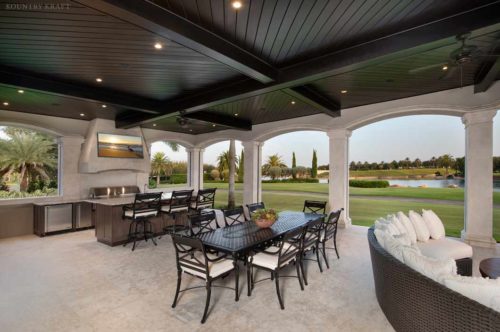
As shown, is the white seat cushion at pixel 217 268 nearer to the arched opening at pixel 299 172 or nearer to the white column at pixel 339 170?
the white column at pixel 339 170

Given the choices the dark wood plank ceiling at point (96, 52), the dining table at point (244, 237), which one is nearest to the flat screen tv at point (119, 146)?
the dark wood plank ceiling at point (96, 52)

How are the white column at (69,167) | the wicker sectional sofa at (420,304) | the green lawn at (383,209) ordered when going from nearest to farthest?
the wicker sectional sofa at (420,304)
the white column at (69,167)
the green lawn at (383,209)

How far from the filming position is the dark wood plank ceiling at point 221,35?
229cm

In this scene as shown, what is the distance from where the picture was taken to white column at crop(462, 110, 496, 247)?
A: 179 inches

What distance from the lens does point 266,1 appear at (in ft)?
7.16

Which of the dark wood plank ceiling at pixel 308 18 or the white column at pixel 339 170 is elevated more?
the dark wood plank ceiling at pixel 308 18

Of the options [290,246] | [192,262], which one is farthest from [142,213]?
[290,246]

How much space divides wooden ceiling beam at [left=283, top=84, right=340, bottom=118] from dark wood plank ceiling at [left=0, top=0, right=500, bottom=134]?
151 millimetres

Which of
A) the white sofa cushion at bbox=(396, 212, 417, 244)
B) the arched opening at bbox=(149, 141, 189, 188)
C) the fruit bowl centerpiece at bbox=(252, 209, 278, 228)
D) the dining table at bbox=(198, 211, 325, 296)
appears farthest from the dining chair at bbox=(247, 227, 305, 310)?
the arched opening at bbox=(149, 141, 189, 188)

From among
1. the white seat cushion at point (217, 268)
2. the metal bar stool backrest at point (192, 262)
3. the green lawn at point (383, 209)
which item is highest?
the metal bar stool backrest at point (192, 262)

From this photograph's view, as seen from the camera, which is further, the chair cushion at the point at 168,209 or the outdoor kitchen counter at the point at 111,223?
the chair cushion at the point at 168,209

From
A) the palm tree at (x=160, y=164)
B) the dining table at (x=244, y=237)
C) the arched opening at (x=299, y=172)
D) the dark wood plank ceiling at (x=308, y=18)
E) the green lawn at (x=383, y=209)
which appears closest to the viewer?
the dark wood plank ceiling at (x=308, y=18)

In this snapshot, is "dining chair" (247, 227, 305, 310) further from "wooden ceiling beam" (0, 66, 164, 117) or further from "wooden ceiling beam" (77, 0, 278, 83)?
"wooden ceiling beam" (0, 66, 164, 117)

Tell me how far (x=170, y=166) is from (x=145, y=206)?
5.62m
